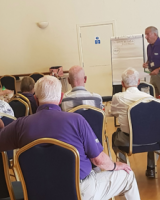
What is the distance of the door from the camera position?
7.08 metres

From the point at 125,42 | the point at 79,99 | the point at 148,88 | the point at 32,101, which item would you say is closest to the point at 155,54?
the point at 125,42

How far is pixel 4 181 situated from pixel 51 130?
59 centimetres

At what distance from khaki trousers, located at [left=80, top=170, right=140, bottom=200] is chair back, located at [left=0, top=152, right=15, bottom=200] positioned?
0.51 m

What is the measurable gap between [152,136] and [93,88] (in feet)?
16.6

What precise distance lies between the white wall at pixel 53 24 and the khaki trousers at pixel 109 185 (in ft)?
18.8

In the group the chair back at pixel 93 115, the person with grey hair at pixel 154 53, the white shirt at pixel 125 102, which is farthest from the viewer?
the person with grey hair at pixel 154 53

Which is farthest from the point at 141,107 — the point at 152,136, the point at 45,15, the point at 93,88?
the point at 45,15

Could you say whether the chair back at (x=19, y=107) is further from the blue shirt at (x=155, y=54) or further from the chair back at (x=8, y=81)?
the chair back at (x=8, y=81)

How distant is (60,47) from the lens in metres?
7.34

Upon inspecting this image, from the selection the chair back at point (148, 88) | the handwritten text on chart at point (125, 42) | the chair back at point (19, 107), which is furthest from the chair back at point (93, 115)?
the handwritten text on chart at point (125, 42)

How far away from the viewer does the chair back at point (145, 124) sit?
2398 mm

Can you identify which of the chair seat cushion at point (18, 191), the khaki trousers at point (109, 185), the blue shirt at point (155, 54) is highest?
the blue shirt at point (155, 54)

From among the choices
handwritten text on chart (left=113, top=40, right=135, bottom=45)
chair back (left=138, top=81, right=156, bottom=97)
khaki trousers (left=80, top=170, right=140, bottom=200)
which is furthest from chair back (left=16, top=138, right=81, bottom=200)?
handwritten text on chart (left=113, top=40, right=135, bottom=45)

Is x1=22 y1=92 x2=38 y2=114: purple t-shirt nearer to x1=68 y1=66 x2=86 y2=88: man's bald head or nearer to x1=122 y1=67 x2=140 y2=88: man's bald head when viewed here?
x1=68 y1=66 x2=86 y2=88: man's bald head
